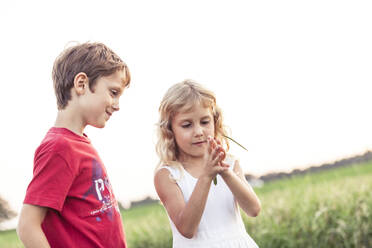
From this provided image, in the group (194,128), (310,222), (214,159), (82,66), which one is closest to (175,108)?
(194,128)

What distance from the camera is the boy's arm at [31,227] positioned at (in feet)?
7.05

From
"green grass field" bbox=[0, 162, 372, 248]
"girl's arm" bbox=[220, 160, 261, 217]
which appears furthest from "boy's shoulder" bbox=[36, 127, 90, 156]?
"green grass field" bbox=[0, 162, 372, 248]

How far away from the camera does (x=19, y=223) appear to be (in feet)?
7.18

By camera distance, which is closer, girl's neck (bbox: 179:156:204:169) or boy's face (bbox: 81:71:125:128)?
boy's face (bbox: 81:71:125:128)

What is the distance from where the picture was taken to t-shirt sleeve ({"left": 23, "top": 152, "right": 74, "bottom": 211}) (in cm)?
219

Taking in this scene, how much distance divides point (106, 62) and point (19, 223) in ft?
3.09

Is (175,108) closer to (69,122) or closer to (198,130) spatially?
(198,130)

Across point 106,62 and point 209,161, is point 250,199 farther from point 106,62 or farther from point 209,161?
point 106,62

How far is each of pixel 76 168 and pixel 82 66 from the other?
22.2 inches

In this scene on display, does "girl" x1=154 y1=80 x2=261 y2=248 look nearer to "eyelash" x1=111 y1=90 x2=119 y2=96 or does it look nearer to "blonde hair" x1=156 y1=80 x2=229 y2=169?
"blonde hair" x1=156 y1=80 x2=229 y2=169

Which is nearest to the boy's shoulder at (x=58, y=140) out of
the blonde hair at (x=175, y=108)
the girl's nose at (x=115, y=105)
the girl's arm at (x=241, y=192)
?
the girl's nose at (x=115, y=105)

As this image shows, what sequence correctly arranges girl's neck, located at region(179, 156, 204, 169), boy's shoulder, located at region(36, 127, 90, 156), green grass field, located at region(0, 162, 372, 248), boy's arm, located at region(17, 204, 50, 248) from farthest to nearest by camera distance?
green grass field, located at region(0, 162, 372, 248) → girl's neck, located at region(179, 156, 204, 169) → boy's shoulder, located at region(36, 127, 90, 156) → boy's arm, located at region(17, 204, 50, 248)

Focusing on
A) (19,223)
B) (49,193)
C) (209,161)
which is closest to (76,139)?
(49,193)

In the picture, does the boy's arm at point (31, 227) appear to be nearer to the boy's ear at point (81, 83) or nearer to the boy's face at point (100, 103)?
the boy's face at point (100, 103)
